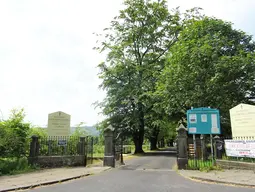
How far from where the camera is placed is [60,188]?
297 inches

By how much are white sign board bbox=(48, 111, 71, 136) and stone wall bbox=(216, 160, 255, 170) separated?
9258 mm

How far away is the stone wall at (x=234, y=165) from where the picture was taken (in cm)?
1048

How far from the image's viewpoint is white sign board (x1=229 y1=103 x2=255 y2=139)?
11938 mm

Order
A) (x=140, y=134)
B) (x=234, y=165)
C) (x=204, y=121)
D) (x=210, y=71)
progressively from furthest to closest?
(x=140, y=134) → (x=210, y=71) → (x=204, y=121) → (x=234, y=165)

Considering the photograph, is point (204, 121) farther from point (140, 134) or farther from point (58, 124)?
point (140, 134)

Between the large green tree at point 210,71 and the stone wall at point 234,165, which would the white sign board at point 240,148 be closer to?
the stone wall at point 234,165

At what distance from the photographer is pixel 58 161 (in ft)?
42.6

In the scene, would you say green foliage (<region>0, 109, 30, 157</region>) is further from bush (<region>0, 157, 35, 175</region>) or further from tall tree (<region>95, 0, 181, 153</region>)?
tall tree (<region>95, 0, 181, 153</region>)

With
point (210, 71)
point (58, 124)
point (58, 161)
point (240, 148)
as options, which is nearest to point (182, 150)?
point (240, 148)

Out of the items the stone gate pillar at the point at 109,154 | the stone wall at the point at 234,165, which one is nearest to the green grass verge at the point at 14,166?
the stone gate pillar at the point at 109,154

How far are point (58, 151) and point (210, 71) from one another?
1168 centimetres

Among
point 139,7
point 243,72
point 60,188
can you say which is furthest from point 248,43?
point 60,188

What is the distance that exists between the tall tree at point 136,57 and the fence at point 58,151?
46.4 feet

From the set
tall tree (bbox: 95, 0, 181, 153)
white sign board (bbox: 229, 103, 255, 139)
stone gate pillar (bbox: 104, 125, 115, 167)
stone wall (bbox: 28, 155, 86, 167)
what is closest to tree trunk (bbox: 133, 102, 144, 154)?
tall tree (bbox: 95, 0, 181, 153)
